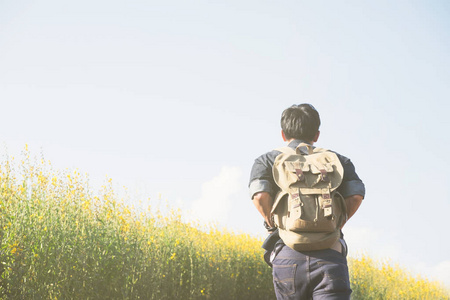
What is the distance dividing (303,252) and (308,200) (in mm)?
307

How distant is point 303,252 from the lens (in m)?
2.58

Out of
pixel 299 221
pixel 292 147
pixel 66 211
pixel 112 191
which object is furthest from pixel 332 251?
pixel 112 191

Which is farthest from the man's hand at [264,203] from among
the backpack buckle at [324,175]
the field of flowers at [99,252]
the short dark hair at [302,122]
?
the field of flowers at [99,252]

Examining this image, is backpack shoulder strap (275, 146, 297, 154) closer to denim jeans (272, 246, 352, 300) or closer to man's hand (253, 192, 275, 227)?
man's hand (253, 192, 275, 227)

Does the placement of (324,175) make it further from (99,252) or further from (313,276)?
(99,252)

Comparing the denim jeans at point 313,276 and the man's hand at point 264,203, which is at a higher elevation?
the man's hand at point 264,203

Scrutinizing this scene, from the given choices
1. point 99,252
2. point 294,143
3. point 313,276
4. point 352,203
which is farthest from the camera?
point 99,252

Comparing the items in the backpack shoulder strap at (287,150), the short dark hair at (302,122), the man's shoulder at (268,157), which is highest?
the short dark hair at (302,122)

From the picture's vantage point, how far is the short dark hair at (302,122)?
2.87 meters

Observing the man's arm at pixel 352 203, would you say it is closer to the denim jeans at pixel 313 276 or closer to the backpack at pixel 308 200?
the backpack at pixel 308 200

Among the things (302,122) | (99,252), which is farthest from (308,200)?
(99,252)

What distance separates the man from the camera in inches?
98.5

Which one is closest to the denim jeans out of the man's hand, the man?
the man

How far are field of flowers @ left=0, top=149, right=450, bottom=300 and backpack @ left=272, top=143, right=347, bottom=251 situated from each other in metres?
2.74
